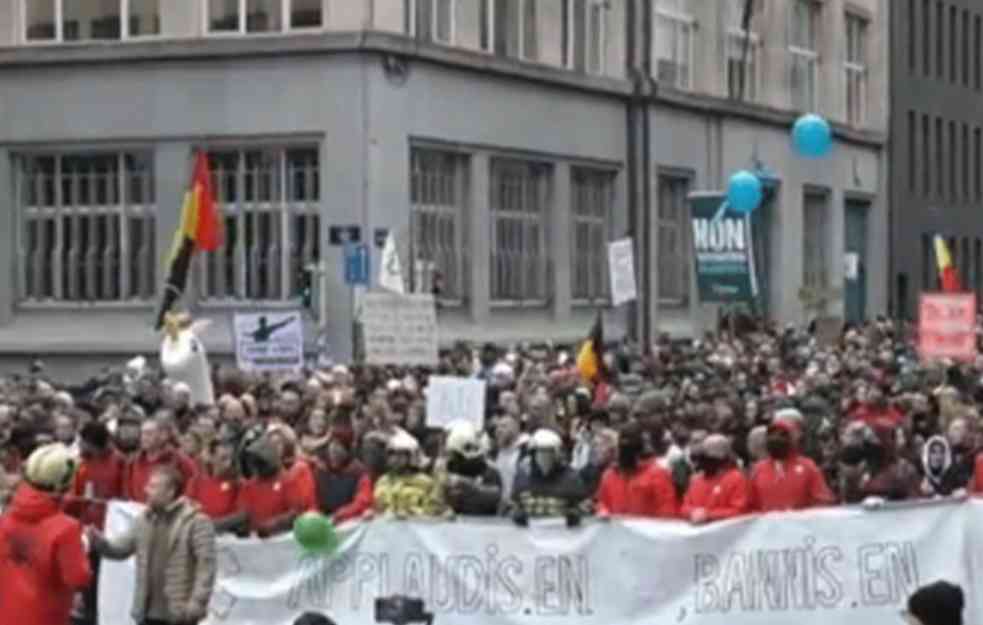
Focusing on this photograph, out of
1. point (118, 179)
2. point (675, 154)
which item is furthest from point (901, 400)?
point (675, 154)

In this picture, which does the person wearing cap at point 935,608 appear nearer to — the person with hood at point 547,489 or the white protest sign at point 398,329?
the person with hood at point 547,489

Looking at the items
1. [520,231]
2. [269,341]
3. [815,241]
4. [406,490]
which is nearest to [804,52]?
[815,241]

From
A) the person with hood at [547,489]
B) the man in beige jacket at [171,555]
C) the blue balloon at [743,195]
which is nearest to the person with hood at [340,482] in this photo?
the person with hood at [547,489]

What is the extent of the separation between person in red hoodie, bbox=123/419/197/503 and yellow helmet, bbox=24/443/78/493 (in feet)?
18.4

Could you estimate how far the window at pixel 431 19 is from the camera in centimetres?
4212

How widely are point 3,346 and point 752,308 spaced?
36.0ft

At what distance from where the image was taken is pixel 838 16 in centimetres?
6544

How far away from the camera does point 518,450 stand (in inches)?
795

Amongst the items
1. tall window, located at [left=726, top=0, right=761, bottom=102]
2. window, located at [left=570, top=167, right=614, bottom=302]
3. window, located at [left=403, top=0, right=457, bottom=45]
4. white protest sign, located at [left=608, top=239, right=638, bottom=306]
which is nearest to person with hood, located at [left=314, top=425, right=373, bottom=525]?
white protest sign, located at [left=608, top=239, right=638, bottom=306]

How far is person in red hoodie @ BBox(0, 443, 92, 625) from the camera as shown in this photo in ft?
45.9

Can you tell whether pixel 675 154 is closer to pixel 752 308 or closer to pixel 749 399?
pixel 752 308

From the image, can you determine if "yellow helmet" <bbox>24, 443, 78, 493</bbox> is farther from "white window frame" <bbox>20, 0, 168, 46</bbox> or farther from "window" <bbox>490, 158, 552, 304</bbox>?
"window" <bbox>490, 158, 552, 304</bbox>

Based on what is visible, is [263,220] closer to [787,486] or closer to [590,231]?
[590,231]

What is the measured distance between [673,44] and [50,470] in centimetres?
4139
